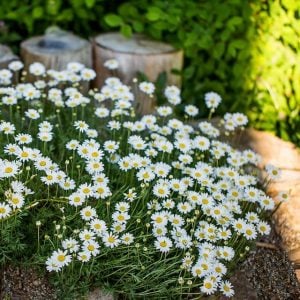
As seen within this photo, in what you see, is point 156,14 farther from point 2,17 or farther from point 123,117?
point 2,17

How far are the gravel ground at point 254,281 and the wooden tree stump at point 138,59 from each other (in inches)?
46.7

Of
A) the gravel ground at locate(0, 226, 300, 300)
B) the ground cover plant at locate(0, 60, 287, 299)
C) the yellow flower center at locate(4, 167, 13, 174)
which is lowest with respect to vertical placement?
the gravel ground at locate(0, 226, 300, 300)

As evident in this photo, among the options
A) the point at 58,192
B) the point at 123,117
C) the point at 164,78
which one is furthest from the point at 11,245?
the point at 164,78

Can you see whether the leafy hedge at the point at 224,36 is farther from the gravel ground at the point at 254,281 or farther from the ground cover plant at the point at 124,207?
the gravel ground at the point at 254,281

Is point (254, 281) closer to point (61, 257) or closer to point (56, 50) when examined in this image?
point (61, 257)

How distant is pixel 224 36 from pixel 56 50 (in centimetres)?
98

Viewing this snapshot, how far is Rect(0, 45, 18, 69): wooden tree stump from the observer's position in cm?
336

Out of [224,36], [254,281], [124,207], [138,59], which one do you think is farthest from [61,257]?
[224,36]

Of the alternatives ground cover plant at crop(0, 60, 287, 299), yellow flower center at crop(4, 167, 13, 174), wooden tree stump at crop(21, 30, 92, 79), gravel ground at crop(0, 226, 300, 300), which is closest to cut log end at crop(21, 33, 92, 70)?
wooden tree stump at crop(21, 30, 92, 79)

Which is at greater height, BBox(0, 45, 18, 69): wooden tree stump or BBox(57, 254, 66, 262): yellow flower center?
BBox(0, 45, 18, 69): wooden tree stump

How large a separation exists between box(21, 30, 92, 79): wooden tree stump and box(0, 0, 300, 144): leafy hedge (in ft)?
0.42

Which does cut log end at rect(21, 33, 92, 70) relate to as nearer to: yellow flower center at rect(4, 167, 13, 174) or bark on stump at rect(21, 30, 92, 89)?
bark on stump at rect(21, 30, 92, 89)

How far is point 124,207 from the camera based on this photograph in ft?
7.61

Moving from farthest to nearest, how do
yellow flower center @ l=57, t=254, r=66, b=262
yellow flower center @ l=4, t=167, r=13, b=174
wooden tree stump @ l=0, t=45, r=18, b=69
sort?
wooden tree stump @ l=0, t=45, r=18, b=69 → yellow flower center @ l=4, t=167, r=13, b=174 → yellow flower center @ l=57, t=254, r=66, b=262
